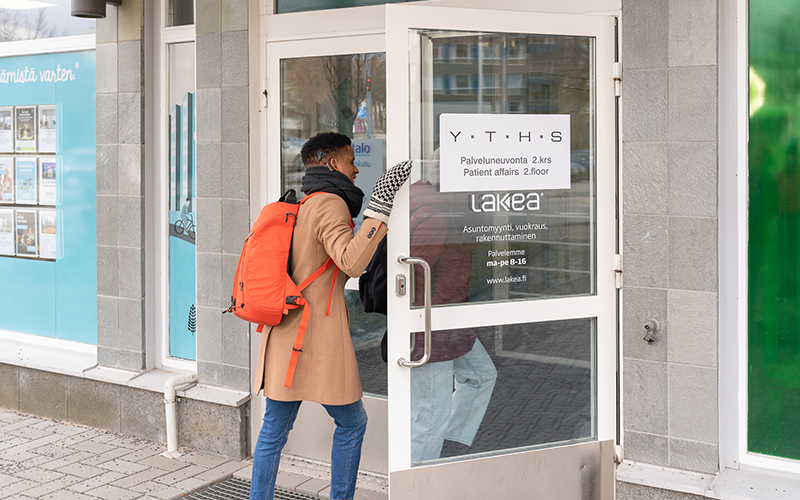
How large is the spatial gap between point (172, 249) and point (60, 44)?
6.32ft

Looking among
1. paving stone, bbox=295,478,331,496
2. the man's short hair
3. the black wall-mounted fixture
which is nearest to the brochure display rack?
the black wall-mounted fixture

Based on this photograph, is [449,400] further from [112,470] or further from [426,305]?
[112,470]

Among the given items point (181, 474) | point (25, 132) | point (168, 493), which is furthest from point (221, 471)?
point (25, 132)

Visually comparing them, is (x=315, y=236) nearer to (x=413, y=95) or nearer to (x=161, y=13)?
(x=413, y=95)

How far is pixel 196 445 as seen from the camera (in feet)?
17.5

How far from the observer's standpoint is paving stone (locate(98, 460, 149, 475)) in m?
5.00

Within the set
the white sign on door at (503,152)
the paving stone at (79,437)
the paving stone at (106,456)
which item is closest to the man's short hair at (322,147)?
the white sign on door at (503,152)

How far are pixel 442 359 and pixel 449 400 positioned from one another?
8.6 inches

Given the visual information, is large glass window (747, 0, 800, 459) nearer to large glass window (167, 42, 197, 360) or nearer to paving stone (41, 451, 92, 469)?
large glass window (167, 42, 197, 360)

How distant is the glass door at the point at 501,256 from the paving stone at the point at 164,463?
1.88 metres

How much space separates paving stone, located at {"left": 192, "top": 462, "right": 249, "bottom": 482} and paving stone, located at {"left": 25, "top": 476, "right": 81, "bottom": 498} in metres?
0.74

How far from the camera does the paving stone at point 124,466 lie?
500cm

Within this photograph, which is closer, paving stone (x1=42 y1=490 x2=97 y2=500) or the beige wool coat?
the beige wool coat

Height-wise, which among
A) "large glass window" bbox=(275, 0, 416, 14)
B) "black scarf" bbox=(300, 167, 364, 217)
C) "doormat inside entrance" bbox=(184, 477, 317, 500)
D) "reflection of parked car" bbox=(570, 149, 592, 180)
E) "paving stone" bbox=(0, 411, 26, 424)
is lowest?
"doormat inside entrance" bbox=(184, 477, 317, 500)
